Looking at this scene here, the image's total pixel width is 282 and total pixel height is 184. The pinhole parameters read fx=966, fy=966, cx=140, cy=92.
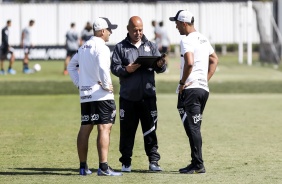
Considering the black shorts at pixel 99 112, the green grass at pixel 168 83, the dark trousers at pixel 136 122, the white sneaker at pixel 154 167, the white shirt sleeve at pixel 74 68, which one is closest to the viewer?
the black shorts at pixel 99 112

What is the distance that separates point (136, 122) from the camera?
13.3 meters

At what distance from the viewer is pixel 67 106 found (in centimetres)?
2480

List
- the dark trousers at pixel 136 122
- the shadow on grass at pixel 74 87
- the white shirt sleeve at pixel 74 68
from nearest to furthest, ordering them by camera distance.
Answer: the white shirt sleeve at pixel 74 68
the dark trousers at pixel 136 122
the shadow on grass at pixel 74 87

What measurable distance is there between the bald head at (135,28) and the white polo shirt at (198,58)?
2.24 ft

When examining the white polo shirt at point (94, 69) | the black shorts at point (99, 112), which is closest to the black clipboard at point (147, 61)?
the white polo shirt at point (94, 69)

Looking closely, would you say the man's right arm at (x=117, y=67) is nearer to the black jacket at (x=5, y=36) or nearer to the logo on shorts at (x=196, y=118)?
the logo on shorts at (x=196, y=118)

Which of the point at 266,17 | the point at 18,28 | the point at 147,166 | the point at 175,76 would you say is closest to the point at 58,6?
the point at 18,28

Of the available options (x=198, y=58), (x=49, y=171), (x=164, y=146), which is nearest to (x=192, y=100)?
(x=198, y=58)

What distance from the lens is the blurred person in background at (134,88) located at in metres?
12.9

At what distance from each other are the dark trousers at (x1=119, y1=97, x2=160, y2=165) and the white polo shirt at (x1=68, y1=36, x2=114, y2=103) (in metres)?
0.68

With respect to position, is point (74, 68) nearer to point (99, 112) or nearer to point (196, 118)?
point (99, 112)

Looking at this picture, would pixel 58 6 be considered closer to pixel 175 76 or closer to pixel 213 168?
pixel 175 76

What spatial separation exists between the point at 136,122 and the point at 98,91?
1056mm

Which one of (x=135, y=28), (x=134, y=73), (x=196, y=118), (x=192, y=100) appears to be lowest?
(x=196, y=118)
